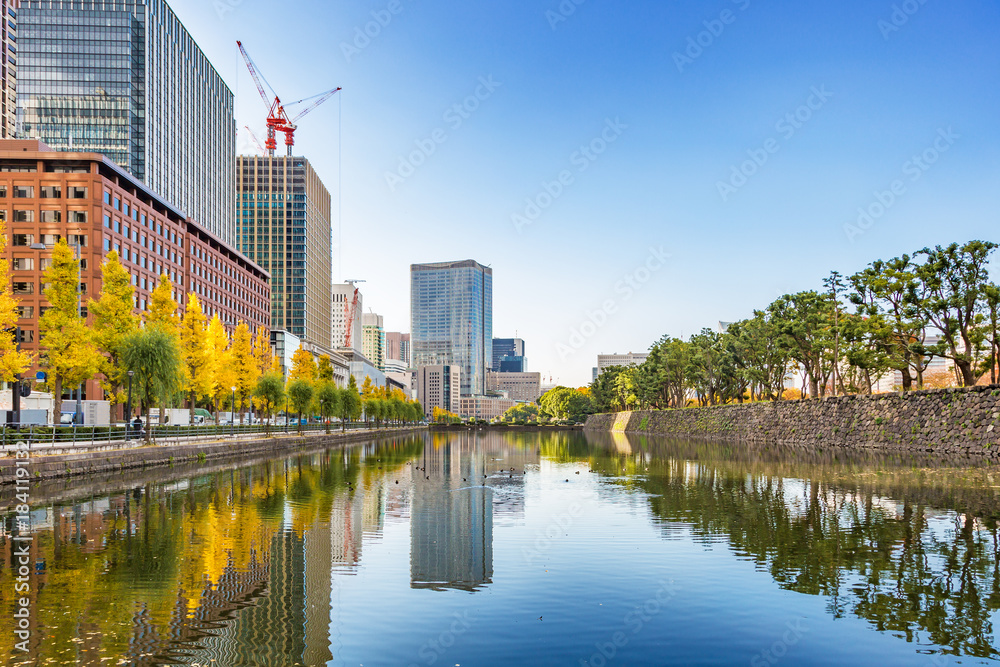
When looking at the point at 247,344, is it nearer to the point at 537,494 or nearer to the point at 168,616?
the point at 537,494

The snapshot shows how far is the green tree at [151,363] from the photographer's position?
51094 millimetres

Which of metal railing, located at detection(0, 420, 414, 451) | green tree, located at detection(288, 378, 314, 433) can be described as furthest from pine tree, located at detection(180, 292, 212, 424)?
green tree, located at detection(288, 378, 314, 433)

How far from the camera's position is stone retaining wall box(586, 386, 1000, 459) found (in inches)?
1644

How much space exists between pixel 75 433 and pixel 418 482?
19.6 meters

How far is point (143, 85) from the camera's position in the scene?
156m

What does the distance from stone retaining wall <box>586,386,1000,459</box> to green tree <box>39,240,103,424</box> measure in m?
52.4

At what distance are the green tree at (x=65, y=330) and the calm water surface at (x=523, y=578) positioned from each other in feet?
75.0

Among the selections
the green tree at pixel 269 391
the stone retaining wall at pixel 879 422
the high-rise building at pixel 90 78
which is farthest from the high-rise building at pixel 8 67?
the stone retaining wall at pixel 879 422

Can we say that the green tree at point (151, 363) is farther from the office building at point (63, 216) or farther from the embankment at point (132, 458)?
the office building at point (63, 216)

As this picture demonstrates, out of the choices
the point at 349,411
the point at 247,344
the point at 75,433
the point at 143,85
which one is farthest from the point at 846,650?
the point at 143,85

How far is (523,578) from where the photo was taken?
51.3ft

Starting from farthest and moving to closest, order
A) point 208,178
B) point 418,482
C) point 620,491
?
point 208,178 → point 418,482 → point 620,491

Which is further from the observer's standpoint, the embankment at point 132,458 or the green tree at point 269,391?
the green tree at point 269,391

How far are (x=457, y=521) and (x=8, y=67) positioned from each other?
180 metres
